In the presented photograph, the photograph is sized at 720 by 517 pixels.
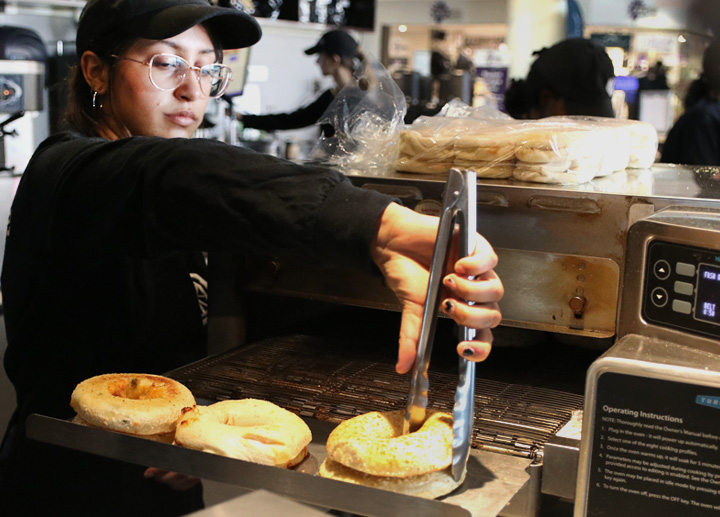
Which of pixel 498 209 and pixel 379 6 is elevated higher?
pixel 379 6

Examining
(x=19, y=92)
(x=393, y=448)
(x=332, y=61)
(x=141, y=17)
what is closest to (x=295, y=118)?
(x=332, y=61)

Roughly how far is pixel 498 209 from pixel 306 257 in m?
0.43

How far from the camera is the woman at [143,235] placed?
872 millimetres

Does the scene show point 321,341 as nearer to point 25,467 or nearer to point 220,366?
point 220,366

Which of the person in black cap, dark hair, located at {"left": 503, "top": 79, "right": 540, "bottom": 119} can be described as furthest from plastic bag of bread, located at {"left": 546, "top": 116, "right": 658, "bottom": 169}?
the person in black cap

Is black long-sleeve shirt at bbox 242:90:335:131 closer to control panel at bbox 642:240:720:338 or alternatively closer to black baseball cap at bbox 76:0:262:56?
black baseball cap at bbox 76:0:262:56

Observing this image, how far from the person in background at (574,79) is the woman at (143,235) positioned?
1533 mm

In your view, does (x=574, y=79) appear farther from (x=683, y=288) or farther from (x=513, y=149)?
(x=683, y=288)

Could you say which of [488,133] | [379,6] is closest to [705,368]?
[488,133]

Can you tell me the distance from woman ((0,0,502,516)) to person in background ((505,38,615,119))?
1533 millimetres

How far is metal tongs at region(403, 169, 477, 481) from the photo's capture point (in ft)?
2.51

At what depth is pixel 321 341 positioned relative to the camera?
149 cm

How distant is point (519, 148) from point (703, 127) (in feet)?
7.65

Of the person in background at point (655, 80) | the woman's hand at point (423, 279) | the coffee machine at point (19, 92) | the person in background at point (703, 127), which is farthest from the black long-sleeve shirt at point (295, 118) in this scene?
the woman's hand at point (423, 279)
